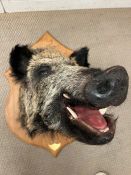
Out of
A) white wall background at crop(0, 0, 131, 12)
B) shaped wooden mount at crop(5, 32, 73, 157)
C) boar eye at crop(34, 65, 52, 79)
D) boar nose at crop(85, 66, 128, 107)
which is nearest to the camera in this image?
boar nose at crop(85, 66, 128, 107)

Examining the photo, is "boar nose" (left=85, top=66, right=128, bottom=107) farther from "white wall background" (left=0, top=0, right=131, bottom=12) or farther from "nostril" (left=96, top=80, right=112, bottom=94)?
"white wall background" (left=0, top=0, right=131, bottom=12)

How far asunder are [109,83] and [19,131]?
471 millimetres

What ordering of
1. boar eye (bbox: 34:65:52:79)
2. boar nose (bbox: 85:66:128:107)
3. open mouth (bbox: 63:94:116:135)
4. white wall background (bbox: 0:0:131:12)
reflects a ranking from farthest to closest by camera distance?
1. white wall background (bbox: 0:0:131:12)
2. boar eye (bbox: 34:65:52:79)
3. open mouth (bbox: 63:94:116:135)
4. boar nose (bbox: 85:66:128:107)

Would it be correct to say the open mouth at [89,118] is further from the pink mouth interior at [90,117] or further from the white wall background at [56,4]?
the white wall background at [56,4]

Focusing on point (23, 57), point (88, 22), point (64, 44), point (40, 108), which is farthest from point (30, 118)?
point (88, 22)

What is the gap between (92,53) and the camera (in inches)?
54.4

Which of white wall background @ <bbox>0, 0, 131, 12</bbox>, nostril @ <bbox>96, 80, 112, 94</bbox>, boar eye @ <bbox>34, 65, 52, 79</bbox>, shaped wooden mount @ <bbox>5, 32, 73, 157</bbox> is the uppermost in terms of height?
white wall background @ <bbox>0, 0, 131, 12</bbox>

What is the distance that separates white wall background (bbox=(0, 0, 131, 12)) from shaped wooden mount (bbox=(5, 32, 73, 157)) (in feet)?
0.50

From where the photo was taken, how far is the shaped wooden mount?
3.97 feet

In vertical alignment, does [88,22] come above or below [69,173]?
above

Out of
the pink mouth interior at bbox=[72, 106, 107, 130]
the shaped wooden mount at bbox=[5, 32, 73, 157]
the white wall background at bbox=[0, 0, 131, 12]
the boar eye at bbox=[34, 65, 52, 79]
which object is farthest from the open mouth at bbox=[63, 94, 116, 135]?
the white wall background at bbox=[0, 0, 131, 12]

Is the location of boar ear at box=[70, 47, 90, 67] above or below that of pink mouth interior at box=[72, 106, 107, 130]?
above

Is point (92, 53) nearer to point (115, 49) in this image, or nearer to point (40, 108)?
point (115, 49)

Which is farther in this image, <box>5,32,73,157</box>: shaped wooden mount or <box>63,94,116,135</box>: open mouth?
<box>5,32,73,157</box>: shaped wooden mount
